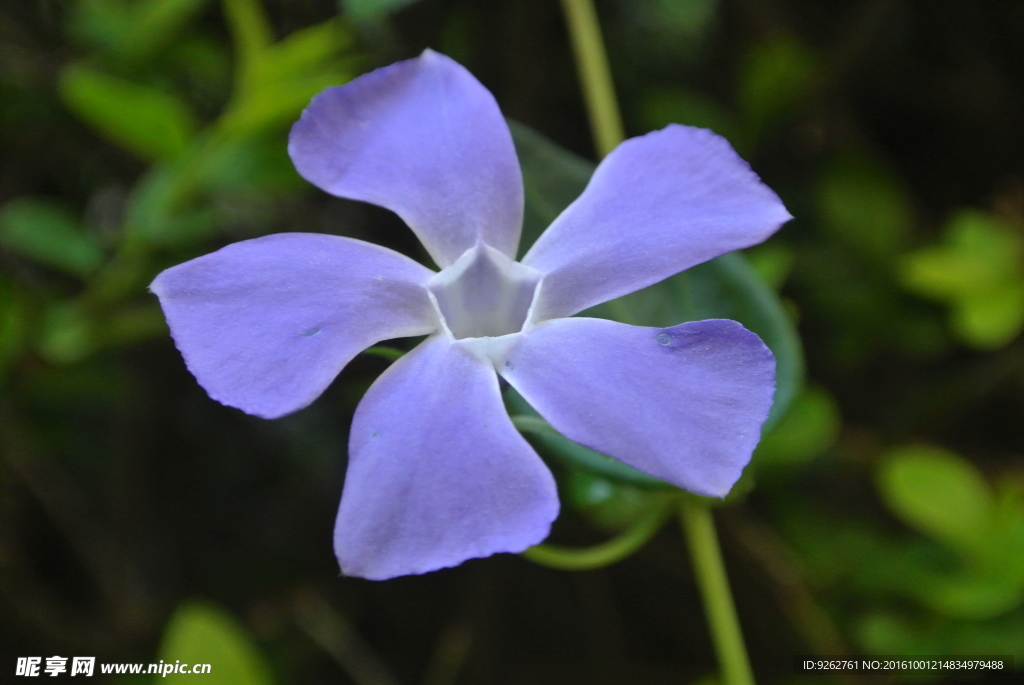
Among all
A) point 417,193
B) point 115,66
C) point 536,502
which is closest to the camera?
point 536,502

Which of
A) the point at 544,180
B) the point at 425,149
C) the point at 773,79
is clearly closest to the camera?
the point at 425,149

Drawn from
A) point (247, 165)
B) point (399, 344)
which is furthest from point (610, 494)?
point (247, 165)

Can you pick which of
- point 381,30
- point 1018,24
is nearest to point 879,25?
point 1018,24

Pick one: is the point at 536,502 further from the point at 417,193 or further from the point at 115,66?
the point at 115,66

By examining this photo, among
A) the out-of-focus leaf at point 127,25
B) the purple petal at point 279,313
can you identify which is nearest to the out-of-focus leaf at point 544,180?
the purple petal at point 279,313

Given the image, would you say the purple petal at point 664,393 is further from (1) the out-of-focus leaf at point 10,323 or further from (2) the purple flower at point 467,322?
(1) the out-of-focus leaf at point 10,323

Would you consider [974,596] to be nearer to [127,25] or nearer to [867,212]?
[867,212]

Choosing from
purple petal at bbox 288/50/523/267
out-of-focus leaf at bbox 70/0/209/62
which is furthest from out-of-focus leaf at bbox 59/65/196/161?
purple petal at bbox 288/50/523/267
